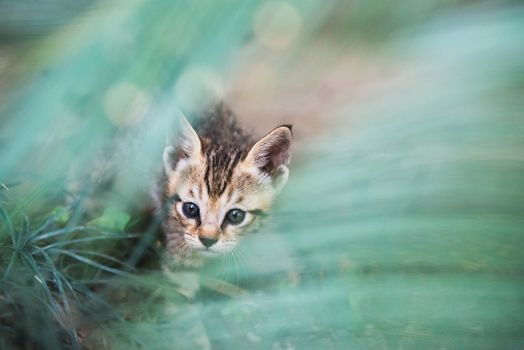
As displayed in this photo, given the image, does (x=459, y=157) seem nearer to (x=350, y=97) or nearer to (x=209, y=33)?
(x=350, y=97)

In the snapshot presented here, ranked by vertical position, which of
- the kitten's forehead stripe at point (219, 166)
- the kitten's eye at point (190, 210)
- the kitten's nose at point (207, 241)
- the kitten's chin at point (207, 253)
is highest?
the kitten's forehead stripe at point (219, 166)

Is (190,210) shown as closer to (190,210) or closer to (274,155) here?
(190,210)

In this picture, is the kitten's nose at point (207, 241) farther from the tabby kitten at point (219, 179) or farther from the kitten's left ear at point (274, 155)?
the kitten's left ear at point (274, 155)

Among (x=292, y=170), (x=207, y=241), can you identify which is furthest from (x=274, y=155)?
(x=207, y=241)

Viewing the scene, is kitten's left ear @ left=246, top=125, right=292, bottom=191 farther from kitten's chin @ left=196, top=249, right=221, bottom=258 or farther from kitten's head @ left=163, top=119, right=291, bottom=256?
kitten's chin @ left=196, top=249, right=221, bottom=258

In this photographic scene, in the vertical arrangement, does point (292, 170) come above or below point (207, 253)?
above

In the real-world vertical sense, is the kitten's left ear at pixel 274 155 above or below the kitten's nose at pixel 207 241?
above

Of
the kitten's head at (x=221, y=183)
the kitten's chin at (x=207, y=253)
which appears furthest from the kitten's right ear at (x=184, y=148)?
the kitten's chin at (x=207, y=253)
